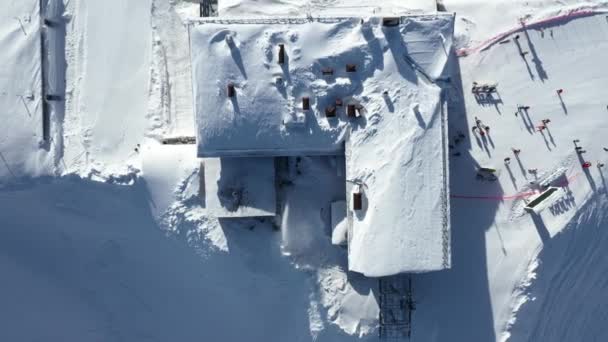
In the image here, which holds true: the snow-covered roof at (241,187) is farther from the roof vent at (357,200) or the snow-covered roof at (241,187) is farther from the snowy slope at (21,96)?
the snowy slope at (21,96)

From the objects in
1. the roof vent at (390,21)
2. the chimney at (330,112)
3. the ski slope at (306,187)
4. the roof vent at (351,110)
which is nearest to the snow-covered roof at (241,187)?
the ski slope at (306,187)

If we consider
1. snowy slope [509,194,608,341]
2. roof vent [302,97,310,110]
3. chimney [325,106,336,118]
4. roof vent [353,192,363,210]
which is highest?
roof vent [302,97,310,110]

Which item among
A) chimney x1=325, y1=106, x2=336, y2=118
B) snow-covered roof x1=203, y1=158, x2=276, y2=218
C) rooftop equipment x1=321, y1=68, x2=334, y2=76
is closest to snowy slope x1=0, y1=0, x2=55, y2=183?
snow-covered roof x1=203, y1=158, x2=276, y2=218

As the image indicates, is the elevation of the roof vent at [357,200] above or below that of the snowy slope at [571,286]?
above

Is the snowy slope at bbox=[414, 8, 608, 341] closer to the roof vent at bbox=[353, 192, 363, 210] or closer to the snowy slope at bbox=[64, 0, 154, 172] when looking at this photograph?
the roof vent at bbox=[353, 192, 363, 210]

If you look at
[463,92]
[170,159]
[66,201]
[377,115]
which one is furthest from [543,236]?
[66,201]

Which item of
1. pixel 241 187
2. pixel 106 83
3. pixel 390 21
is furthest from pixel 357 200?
pixel 106 83

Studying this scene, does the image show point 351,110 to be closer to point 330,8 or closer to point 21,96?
point 330,8

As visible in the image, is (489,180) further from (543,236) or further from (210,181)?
(210,181)

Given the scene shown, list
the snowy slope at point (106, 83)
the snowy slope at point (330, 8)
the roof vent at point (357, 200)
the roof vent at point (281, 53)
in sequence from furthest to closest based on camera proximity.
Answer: the snowy slope at point (106, 83) < the snowy slope at point (330, 8) < the roof vent at point (357, 200) < the roof vent at point (281, 53)
